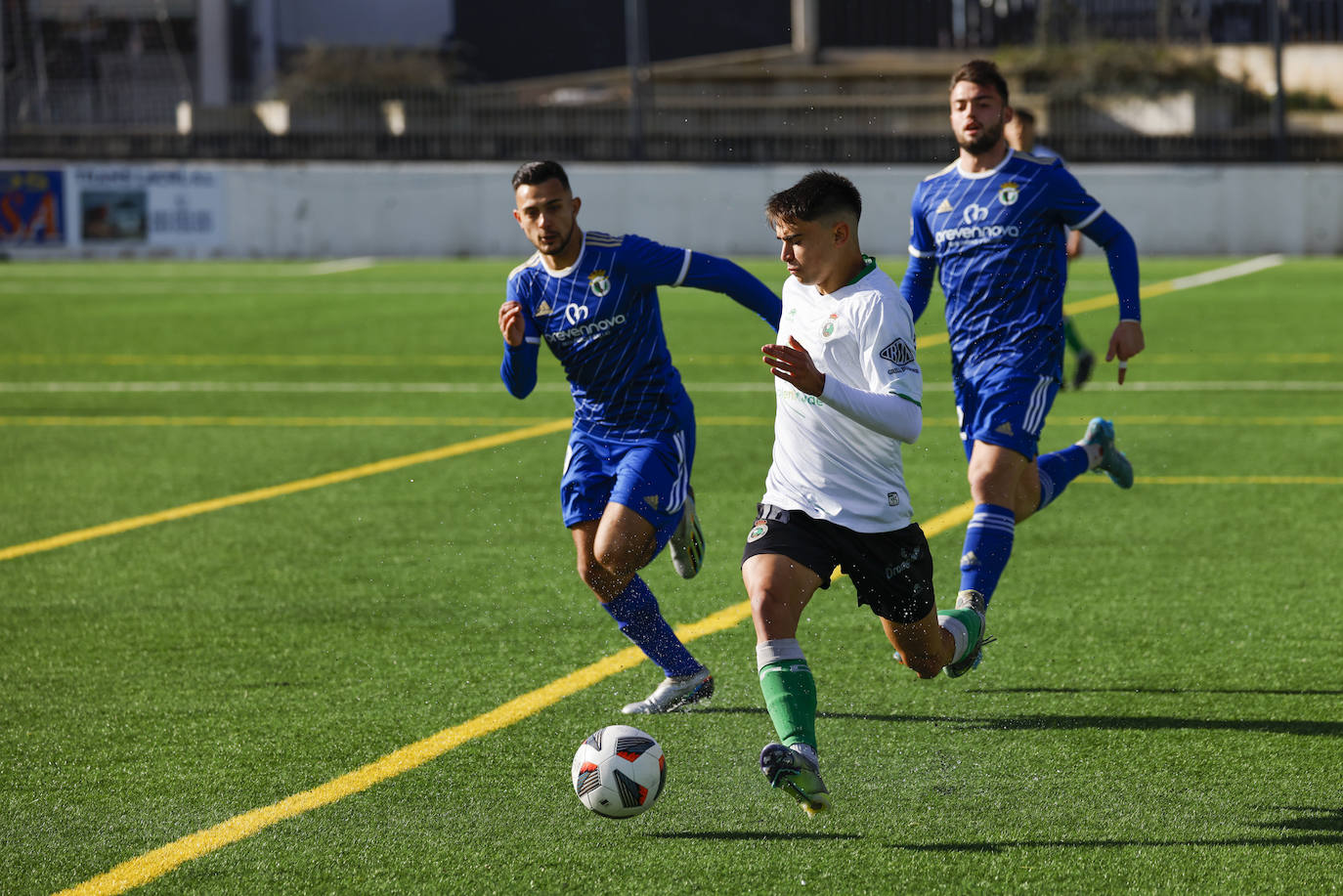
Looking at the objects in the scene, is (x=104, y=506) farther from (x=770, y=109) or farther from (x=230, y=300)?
(x=770, y=109)

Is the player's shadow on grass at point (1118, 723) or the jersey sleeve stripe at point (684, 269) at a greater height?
the jersey sleeve stripe at point (684, 269)

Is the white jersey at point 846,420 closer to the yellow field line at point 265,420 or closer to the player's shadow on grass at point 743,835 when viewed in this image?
the player's shadow on grass at point 743,835

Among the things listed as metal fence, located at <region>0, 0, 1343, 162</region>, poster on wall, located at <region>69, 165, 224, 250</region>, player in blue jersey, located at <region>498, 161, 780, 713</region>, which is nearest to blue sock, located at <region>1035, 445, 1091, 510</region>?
player in blue jersey, located at <region>498, 161, 780, 713</region>

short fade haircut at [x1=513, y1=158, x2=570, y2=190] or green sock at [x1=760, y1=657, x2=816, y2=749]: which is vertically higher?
short fade haircut at [x1=513, y1=158, x2=570, y2=190]

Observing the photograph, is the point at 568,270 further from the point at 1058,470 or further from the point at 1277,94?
the point at 1277,94

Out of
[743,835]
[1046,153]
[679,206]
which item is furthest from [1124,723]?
[679,206]

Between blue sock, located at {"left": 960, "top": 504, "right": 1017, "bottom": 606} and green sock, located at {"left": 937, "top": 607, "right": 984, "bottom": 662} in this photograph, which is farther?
blue sock, located at {"left": 960, "top": 504, "right": 1017, "bottom": 606}

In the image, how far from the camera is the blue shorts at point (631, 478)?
5328 mm

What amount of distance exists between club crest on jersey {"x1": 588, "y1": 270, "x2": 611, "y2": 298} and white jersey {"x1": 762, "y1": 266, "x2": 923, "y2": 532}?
43.2 inches

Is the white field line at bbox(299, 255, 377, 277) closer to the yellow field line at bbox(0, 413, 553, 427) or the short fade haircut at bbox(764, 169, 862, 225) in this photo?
the yellow field line at bbox(0, 413, 553, 427)

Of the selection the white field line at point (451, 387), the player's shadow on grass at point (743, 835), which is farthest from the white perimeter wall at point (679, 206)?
the player's shadow on grass at point (743, 835)

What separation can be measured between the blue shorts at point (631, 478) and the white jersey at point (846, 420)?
2.75ft

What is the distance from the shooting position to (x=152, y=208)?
27.3 meters

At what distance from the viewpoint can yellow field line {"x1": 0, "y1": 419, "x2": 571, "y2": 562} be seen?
819 centimetres
